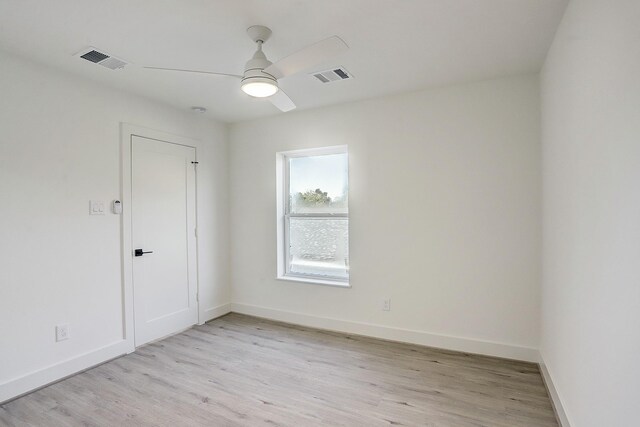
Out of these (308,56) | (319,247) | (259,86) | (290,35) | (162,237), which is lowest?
(319,247)

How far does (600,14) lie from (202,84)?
2.89 meters

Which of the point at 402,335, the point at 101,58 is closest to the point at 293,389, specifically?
the point at 402,335

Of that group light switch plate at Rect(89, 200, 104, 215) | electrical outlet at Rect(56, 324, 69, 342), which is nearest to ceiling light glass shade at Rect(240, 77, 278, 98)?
light switch plate at Rect(89, 200, 104, 215)

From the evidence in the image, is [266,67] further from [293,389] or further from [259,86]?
[293,389]

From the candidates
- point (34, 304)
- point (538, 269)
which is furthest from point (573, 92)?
point (34, 304)

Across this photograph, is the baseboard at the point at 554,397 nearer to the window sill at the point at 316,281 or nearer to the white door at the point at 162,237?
the window sill at the point at 316,281

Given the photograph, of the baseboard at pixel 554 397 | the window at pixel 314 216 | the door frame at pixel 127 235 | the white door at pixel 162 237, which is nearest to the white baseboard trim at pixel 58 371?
the door frame at pixel 127 235

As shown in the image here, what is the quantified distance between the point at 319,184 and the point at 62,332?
114 inches

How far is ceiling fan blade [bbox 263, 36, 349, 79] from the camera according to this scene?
1766 mm

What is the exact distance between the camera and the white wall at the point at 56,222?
2.41m

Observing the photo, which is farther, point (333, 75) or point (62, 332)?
point (333, 75)

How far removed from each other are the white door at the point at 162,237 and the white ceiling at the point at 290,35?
87 cm

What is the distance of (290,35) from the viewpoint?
2188mm

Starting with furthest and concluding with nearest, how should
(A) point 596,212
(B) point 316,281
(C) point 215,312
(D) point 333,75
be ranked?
(C) point 215,312
(B) point 316,281
(D) point 333,75
(A) point 596,212
